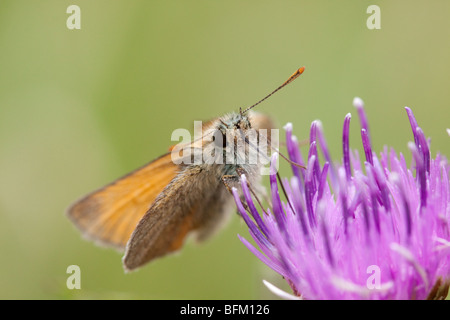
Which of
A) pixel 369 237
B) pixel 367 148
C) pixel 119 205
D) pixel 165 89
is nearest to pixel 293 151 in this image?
pixel 367 148

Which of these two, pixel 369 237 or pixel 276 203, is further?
pixel 276 203

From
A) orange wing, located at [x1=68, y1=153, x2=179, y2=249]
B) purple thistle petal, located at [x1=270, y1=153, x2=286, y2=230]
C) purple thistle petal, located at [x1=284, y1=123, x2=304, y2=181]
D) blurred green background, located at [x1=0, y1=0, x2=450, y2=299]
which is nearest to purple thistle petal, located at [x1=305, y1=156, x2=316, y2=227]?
purple thistle petal, located at [x1=270, y1=153, x2=286, y2=230]

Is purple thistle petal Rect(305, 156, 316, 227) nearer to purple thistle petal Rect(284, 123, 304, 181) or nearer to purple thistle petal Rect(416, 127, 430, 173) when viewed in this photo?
purple thistle petal Rect(284, 123, 304, 181)

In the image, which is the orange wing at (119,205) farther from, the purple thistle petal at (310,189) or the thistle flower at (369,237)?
the purple thistle petal at (310,189)

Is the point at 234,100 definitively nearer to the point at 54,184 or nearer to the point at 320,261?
the point at 54,184

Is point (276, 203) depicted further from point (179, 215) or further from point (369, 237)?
point (179, 215)

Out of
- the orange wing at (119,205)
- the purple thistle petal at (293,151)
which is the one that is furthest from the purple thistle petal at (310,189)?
the orange wing at (119,205)
